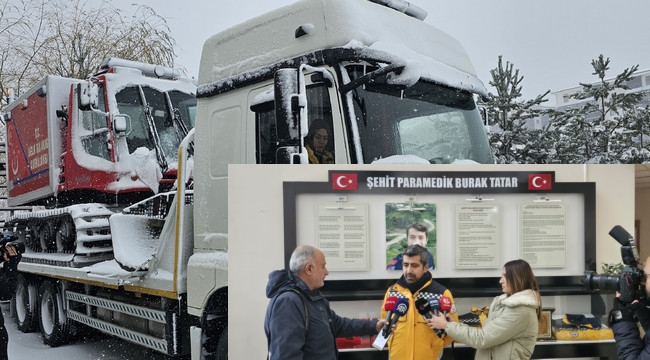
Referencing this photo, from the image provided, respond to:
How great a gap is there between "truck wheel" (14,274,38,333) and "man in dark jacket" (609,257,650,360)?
8801 millimetres

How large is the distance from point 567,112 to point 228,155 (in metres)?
9.96

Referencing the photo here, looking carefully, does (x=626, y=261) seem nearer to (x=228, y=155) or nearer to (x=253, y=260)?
(x=253, y=260)

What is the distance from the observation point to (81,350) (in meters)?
8.73

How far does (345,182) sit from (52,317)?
264 inches

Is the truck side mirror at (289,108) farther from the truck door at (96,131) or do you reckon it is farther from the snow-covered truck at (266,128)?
the truck door at (96,131)

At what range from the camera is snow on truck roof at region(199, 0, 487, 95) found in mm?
4664

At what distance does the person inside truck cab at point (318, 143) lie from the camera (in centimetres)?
447

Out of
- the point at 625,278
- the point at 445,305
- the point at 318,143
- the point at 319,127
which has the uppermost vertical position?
the point at 319,127

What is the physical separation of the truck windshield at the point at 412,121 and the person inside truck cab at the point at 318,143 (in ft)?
0.74

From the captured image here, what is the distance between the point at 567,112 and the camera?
1338 centimetres

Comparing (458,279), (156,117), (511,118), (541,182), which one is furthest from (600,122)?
(458,279)

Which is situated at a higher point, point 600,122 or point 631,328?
point 600,122

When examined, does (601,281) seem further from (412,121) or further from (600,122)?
(600,122)

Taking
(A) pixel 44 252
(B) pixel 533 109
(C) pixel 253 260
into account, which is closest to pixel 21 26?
(A) pixel 44 252
